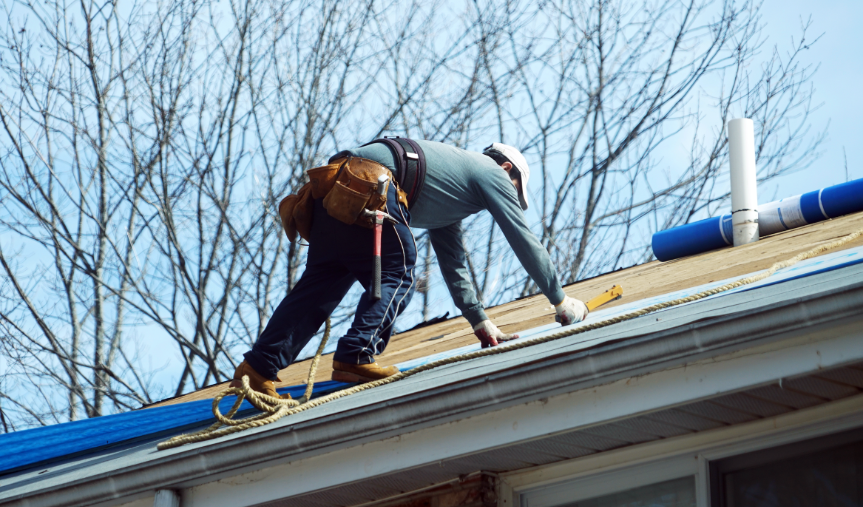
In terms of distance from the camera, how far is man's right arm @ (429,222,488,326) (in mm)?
4828

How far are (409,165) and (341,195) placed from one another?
419 mm

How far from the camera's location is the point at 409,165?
168 inches

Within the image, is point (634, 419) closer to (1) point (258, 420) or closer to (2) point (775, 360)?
(2) point (775, 360)

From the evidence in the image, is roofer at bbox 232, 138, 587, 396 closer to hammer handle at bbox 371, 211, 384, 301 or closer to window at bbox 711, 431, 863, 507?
hammer handle at bbox 371, 211, 384, 301

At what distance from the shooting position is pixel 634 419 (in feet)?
8.80

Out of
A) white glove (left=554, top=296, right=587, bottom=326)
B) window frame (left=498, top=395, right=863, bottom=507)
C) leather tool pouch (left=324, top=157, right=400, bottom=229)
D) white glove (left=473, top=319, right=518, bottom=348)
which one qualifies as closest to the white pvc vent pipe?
white glove (left=554, top=296, right=587, bottom=326)

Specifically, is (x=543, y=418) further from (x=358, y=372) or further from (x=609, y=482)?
(x=358, y=372)

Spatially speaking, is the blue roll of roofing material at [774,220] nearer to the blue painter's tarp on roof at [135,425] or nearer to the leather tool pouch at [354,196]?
the blue painter's tarp on roof at [135,425]

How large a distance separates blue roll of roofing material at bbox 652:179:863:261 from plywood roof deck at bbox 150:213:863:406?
11cm

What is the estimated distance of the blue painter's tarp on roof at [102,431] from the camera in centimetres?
463

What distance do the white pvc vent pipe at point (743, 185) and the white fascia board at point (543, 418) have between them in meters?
3.77

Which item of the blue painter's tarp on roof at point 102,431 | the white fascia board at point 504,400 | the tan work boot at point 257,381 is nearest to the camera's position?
the white fascia board at point 504,400

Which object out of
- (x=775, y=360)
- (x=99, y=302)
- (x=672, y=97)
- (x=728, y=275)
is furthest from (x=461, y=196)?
(x=672, y=97)

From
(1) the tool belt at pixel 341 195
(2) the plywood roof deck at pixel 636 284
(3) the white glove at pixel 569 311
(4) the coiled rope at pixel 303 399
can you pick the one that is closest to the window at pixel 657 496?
(4) the coiled rope at pixel 303 399
